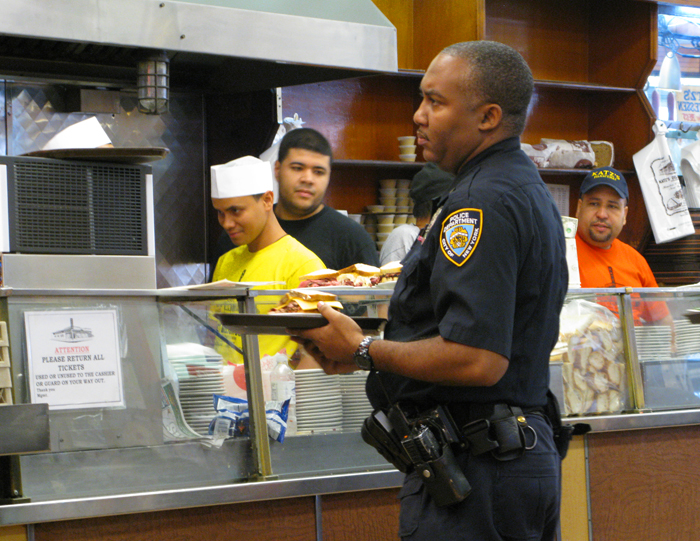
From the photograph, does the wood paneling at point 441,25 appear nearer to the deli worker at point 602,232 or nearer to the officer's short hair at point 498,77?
the deli worker at point 602,232

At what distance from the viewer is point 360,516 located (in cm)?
213

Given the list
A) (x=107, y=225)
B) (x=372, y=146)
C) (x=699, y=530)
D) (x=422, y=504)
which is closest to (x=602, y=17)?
(x=372, y=146)

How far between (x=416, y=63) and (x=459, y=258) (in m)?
3.64

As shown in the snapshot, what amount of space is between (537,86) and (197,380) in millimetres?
3634

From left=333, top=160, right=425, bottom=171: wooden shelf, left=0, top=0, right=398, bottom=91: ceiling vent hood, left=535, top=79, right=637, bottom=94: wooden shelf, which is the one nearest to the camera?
left=0, top=0, right=398, bottom=91: ceiling vent hood

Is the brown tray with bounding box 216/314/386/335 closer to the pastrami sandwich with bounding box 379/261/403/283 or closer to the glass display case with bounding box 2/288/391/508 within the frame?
the glass display case with bounding box 2/288/391/508

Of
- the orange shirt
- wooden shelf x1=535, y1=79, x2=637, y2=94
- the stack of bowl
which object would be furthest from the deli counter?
wooden shelf x1=535, y1=79, x2=637, y2=94

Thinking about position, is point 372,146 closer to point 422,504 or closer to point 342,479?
point 342,479

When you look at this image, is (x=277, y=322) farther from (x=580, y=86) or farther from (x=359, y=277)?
(x=580, y=86)

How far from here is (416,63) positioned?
15.7 feet

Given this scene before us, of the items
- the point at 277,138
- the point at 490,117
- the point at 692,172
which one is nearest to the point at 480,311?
the point at 490,117

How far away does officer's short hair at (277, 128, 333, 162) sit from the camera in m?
3.07

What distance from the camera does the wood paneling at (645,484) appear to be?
254 centimetres

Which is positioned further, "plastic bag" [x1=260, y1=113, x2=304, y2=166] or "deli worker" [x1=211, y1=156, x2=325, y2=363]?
"plastic bag" [x1=260, y1=113, x2=304, y2=166]
